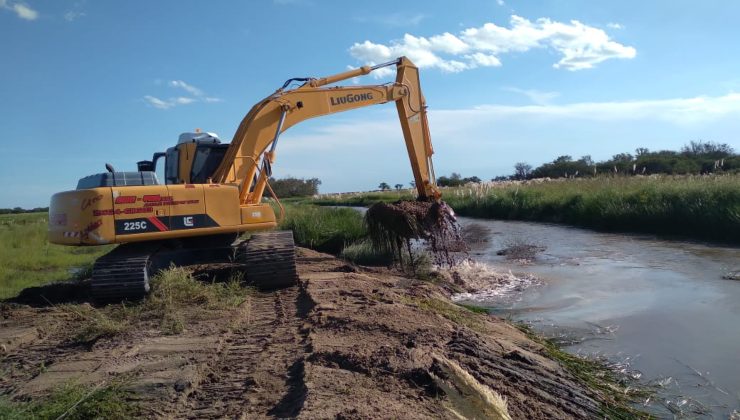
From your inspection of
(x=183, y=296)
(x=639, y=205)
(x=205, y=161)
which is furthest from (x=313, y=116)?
(x=639, y=205)

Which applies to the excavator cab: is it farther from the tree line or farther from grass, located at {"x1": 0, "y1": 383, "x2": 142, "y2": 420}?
the tree line

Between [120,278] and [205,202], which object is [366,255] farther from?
[120,278]

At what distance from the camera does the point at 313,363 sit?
4805 millimetres

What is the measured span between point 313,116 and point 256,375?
6607mm

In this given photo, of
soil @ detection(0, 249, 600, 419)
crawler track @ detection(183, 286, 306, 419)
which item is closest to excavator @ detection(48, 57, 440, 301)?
soil @ detection(0, 249, 600, 419)

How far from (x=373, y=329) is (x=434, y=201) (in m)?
5.38

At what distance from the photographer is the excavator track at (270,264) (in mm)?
8984

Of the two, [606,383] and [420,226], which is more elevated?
[420,226]

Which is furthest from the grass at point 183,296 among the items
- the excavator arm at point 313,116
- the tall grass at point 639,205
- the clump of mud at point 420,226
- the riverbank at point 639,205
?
the tall grass at point 639,205

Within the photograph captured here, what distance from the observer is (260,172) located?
33.1ft

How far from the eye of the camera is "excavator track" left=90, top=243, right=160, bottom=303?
8.45 meters

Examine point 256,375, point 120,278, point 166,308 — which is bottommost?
point 256,375

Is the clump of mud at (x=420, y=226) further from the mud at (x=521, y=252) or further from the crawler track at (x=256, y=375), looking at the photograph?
the crawler track at (x=256, y=375)

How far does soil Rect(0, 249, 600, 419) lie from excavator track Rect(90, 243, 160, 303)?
0.84 metres
